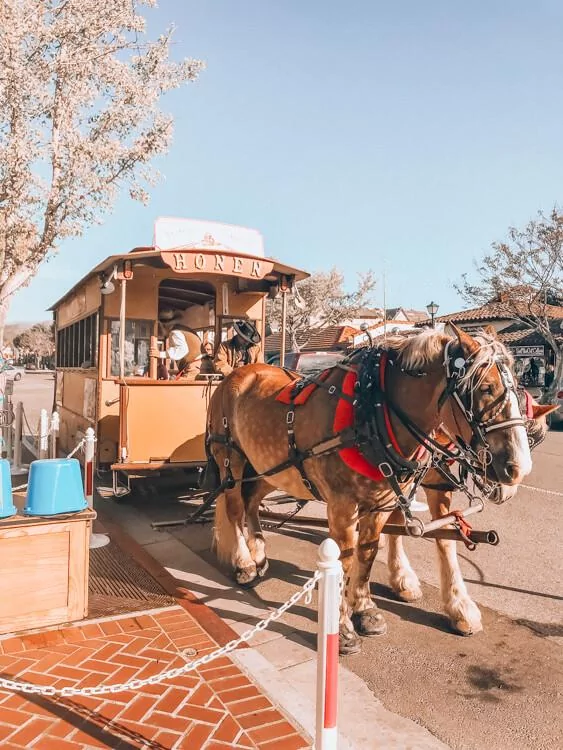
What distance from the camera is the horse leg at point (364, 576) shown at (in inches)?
151

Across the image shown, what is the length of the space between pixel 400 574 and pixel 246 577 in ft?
4.15

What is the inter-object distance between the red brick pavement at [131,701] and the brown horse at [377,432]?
2.92 feet

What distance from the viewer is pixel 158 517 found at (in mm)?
6809

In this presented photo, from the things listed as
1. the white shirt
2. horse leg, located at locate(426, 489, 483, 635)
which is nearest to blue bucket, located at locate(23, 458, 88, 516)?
horse leg, located at locate(426, 489, 483, 635)

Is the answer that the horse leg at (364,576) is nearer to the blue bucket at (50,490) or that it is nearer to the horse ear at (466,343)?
the horse ear at (466,343)

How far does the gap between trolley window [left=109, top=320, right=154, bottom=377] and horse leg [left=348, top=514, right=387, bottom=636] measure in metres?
4.45

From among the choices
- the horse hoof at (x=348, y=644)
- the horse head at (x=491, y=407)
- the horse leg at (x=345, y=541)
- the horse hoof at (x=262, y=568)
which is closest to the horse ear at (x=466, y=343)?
the horse head at (x=491, y=407)

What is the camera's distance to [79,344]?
8.85 meters

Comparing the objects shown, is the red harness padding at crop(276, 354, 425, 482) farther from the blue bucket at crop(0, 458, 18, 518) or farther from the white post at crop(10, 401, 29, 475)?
the white post at crop(10, 401, 29, 475)

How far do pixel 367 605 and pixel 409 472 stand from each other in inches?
42.9

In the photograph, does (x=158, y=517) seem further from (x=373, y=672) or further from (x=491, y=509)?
(x=491, y=509)

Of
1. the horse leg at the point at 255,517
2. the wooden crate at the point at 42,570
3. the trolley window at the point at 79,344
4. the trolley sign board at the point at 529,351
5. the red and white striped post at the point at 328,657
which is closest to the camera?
the red and white striped post at the point at 328,657

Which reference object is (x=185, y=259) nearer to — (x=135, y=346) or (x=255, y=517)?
(x=135, y=346)

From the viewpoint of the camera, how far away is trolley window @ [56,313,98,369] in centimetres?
750
